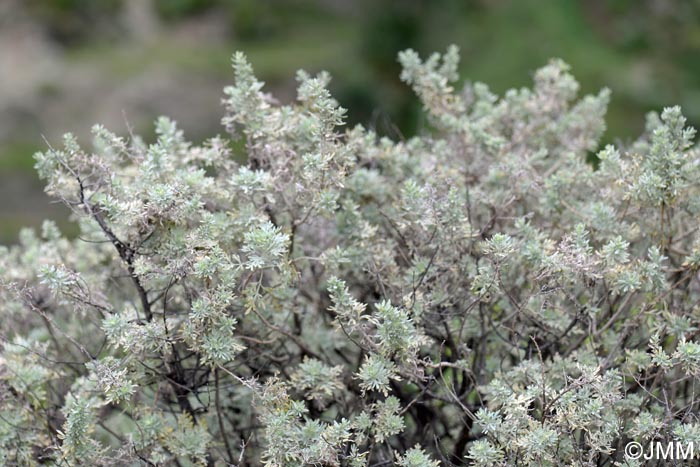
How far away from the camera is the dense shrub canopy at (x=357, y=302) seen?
10.0 ft

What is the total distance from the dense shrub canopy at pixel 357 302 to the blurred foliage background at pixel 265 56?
9629 millimetres

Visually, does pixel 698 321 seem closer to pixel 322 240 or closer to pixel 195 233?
pixel 322 240

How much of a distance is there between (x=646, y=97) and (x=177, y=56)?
8482 millimetres

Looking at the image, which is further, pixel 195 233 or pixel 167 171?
pixel 167 171

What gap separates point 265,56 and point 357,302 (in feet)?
45.3

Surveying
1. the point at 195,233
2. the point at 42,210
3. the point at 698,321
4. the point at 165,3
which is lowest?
the point at 698,321

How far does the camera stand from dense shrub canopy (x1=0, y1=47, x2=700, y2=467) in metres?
3.05

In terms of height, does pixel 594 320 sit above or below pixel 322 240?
below

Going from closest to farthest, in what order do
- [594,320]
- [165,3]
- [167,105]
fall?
[594,320]
[167,105]
[165,3]

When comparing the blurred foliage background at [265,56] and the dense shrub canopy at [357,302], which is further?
the blurred foliage background at [265,56]

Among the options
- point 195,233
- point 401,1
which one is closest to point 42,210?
point 401,1

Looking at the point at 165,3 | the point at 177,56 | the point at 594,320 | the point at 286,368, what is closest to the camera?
the point at 594,320

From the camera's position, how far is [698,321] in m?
3.32

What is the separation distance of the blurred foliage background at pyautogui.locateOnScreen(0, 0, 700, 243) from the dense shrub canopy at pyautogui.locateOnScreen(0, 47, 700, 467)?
9.63 meters
